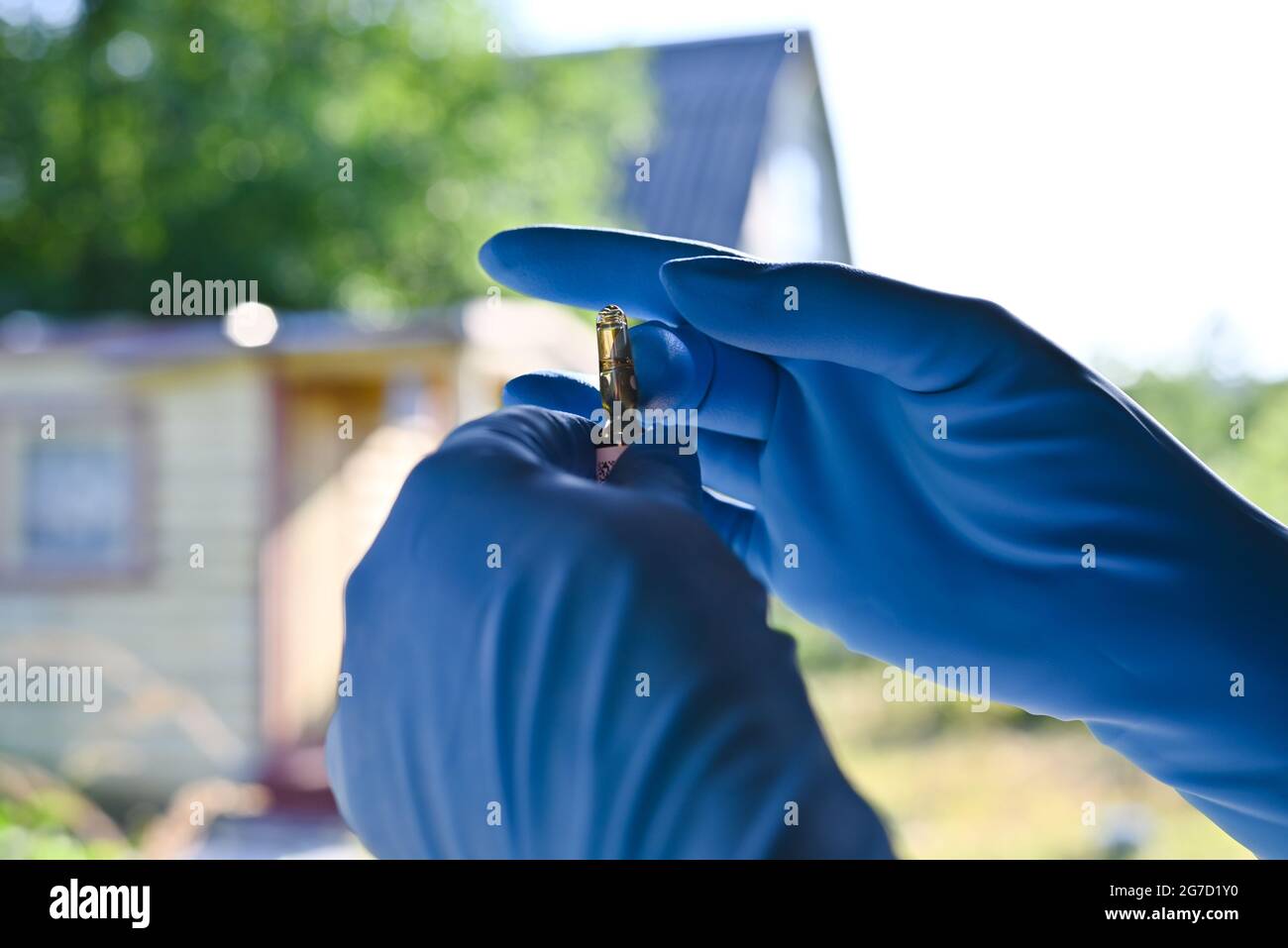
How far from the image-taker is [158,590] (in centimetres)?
597

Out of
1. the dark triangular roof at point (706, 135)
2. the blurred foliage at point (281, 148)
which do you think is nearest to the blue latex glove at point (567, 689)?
the blurred foliage at point (281, 148)

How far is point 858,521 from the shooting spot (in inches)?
35.0

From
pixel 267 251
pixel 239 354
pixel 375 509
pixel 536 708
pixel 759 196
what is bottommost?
pixel 375 509

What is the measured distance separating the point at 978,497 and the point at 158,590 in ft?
18.9

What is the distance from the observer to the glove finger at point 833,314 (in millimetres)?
735

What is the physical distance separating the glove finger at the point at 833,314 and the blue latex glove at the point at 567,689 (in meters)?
0.15

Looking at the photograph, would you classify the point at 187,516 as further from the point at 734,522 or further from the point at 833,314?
the point at 833,314

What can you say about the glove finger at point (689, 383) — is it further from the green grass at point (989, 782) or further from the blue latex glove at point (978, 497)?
the green grass at point (989, 782)

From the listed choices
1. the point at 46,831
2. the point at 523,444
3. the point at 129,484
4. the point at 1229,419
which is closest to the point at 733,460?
the point at 523,444

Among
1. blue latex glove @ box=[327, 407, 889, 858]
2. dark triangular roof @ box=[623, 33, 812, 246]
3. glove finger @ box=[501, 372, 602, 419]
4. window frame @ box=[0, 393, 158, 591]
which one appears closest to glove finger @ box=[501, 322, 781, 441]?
glove finger @ box=[501, 372, 602, 419]
